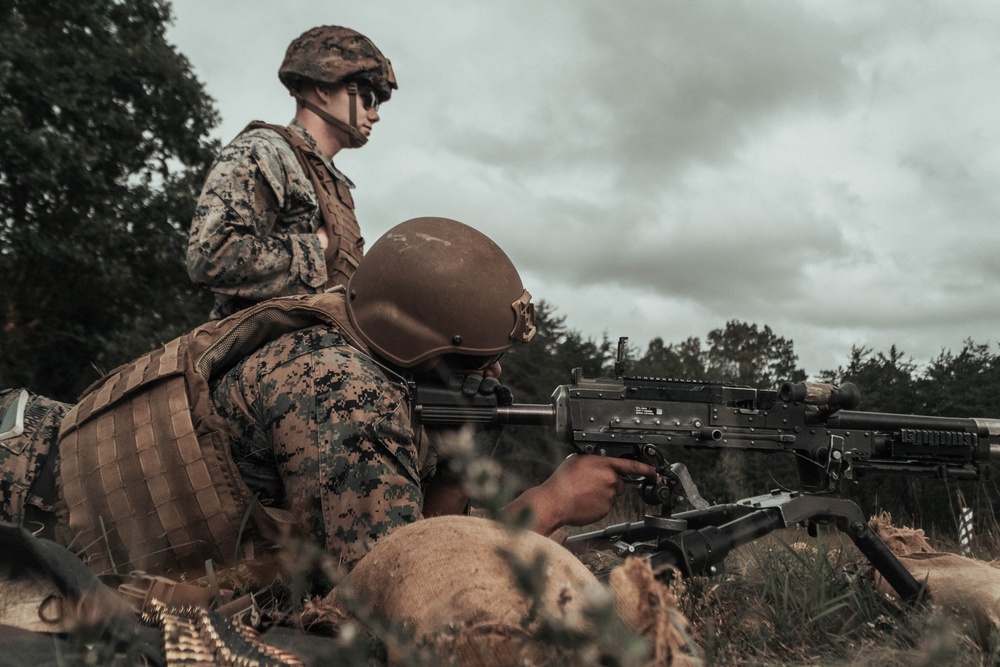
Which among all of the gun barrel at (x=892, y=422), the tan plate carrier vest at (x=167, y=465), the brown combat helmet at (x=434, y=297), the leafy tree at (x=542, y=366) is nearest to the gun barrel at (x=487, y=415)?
the brown combat helmet at (x=434, y=297)

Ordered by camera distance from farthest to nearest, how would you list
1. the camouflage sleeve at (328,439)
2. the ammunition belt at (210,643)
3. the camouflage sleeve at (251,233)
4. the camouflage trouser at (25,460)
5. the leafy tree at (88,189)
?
1. the leafy tree at (88,189)
2. the camouflage sleeve at (251,233)
3. the camouflage trouser at (25,460)
4. the camouflage sleeve at (328,439)
5. the ammunition belt at (210,643)

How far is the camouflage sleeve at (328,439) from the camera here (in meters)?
2.59

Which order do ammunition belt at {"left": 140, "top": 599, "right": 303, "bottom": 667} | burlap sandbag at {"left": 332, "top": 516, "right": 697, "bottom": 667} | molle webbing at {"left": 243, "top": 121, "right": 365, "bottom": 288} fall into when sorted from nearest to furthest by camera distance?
burlap sandbag at {"left": 332, "top": 516, "right": 697, "bottom": 667}, ammunition belt at {"left": 140, "top": 599, "right": 303, "bottom": 667}, molle webbing at {"left": 243, "top": 121, "right": 365, "bottom": 288}

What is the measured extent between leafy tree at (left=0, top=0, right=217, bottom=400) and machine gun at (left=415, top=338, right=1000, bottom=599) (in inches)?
328

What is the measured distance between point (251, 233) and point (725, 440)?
2.34 m

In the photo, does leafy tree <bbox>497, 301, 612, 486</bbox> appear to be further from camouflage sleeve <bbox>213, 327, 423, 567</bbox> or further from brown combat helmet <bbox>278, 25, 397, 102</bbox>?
camouflage sleeve <bbox>213, 327, 423, 567</bbox>

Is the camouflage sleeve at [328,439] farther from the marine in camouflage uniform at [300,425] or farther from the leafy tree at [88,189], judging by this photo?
the leafy tree at [88,189]

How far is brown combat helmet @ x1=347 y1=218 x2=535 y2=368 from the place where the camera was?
303 centimetres

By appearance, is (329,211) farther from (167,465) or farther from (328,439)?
(328,439)

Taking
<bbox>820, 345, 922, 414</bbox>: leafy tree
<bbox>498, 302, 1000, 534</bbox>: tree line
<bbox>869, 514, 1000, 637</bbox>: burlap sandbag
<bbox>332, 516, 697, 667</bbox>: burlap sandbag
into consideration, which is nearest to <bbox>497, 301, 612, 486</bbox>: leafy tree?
<bbox>498, 302, 1000, 534</bbox>: tree line

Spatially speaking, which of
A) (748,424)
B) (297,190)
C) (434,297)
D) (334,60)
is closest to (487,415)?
(434,297)

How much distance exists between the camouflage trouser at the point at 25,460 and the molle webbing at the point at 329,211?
1.68m

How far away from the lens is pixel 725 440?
11.4 ft

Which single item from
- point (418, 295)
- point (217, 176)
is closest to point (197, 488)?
point (418, 295)
